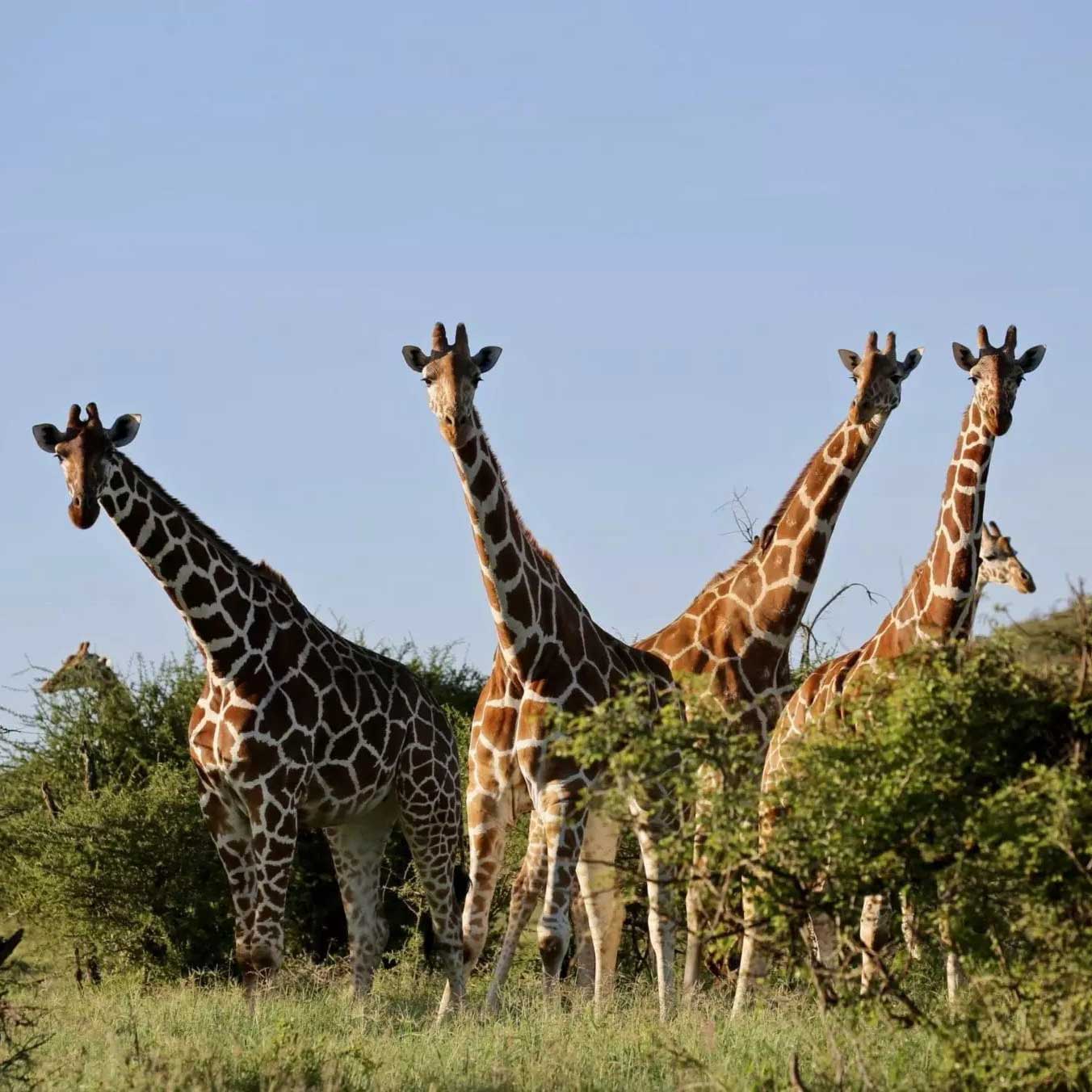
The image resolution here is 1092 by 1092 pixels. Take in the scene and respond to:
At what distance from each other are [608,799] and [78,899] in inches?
410

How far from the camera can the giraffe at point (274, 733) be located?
39.0 ft

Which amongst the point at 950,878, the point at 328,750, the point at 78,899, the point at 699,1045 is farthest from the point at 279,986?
the point at 950,878

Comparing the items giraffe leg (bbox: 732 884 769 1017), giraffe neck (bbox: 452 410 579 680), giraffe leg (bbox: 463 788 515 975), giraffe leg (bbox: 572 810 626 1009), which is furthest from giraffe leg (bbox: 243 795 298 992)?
giraffe leg (bbox: 732 884 769 1017)

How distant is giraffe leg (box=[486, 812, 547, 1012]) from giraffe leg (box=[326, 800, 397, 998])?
2.08 meters

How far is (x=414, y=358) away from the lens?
11445mm

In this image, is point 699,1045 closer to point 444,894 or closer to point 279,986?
point 279,986

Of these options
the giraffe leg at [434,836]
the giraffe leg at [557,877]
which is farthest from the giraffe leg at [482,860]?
the giraffe leg at [434,836]

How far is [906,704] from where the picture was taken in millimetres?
6875

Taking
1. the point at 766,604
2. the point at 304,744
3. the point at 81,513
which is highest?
the point at 81,513

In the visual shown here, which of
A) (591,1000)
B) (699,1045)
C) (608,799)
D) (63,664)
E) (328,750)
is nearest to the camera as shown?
(608,799)

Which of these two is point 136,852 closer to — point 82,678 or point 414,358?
point 82,678

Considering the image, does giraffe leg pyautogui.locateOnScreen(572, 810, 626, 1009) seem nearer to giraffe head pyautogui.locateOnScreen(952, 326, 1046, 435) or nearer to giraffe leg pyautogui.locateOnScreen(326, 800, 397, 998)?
giraffe leg pyautogui.locateOnScreen(326, 800, 397, 998)

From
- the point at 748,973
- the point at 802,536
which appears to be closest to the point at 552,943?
the point at 748,973

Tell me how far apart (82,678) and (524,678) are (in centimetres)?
753
